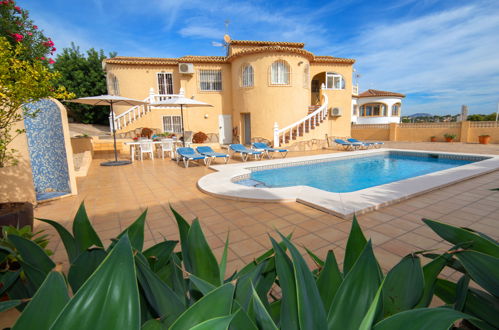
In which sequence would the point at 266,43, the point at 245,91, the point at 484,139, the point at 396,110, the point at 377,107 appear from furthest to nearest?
1. the point at 396,110
2. the point at 377,107
3. the point at 266,43
4. the point at 484,139
5. the point at 245,91

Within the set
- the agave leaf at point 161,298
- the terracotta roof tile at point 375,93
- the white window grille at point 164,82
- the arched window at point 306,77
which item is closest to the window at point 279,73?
the arched window at point 306,77

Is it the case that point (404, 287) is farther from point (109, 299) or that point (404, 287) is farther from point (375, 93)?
point (375, 93)

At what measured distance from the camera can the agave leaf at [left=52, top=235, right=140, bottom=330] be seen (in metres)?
0.47

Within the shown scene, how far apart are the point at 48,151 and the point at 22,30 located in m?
7.84

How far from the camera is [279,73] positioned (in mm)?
14680

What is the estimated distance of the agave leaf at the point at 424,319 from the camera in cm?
56

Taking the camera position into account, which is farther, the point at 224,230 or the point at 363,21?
the point at 363,21

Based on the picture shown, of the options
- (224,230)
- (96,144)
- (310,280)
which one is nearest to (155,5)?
(96,144)

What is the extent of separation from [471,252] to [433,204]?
497cm

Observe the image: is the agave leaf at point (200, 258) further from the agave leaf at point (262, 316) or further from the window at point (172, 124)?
the window at point (172, 124)

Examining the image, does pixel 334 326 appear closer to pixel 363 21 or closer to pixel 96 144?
pixel 96 144

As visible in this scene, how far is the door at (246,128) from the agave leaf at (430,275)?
1605 cm

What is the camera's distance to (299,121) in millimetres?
14000

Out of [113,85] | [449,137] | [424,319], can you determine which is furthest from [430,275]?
[449,137]
